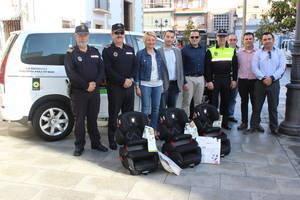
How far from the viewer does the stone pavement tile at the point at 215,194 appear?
3479 millimetres

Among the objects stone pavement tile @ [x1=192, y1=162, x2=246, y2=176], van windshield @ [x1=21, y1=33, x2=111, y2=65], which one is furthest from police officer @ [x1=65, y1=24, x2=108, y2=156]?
stone pavement tile @ [x1=192, y1=162, x2=246, y2=176]

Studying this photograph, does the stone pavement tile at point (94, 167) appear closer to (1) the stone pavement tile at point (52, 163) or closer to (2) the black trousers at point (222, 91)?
(1) the stone pavement tile at point (52, 163)

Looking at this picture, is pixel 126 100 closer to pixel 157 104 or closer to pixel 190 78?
pixel 157 104

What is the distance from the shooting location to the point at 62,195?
356 centimetres

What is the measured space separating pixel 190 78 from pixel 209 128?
1227 millimetres

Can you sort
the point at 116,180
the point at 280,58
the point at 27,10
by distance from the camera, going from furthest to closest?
the point at 27,10, the point at 280,58, the point at 116,180

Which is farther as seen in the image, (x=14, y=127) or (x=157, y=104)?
(x=14, y=127)

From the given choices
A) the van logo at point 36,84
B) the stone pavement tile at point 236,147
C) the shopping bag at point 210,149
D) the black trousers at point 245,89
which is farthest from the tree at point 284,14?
the van logo at point 36,84

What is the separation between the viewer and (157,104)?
5207mm

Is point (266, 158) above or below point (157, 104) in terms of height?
below

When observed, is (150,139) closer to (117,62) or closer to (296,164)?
(117,62)

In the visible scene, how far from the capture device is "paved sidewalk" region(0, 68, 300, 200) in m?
3.57

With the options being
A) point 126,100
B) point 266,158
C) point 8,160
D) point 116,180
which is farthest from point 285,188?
point 8,160

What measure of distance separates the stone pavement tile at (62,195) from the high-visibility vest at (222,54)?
132 inches
